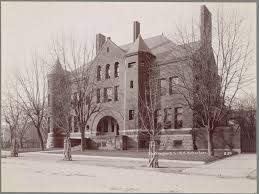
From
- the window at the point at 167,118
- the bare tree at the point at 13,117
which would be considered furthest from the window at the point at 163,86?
the bare tree at the point at 13,117

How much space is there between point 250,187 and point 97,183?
600cm

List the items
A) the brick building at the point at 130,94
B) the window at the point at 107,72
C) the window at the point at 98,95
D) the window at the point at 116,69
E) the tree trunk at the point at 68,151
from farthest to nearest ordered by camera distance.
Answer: the window at the point at 98,95 < the window at the point at 107,72 < the window at the point at 116,69 < the brick building at the point at 130,94 < the tree trunk at the point at 68,151

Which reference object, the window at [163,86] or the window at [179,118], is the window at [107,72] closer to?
the window at [163,86]

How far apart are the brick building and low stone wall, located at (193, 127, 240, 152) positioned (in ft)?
2.59

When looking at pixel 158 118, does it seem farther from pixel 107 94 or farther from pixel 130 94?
pixel 107 94

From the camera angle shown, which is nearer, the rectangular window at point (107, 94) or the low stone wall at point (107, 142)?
the low stone wall at point (107, 142)

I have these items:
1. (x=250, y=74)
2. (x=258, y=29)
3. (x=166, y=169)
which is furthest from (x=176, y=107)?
(x=258, y=29)

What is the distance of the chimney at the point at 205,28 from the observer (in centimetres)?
2531

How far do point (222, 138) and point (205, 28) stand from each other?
1083 cm

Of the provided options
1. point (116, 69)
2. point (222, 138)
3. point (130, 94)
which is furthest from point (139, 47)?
point (222, 138)

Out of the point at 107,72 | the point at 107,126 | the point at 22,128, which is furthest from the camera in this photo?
the point at 22,128

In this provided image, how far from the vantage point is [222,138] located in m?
30.2

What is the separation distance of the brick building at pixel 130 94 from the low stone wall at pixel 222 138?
2.59 ft

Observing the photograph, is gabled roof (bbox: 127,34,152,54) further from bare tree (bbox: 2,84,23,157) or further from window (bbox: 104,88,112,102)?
bare tree (bbox: 2,84,23,157)
